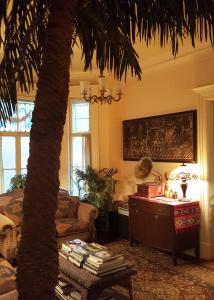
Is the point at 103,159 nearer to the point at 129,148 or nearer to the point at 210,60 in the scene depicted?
the point at 129,148

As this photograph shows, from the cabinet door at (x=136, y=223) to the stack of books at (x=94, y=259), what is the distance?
62.0 inches

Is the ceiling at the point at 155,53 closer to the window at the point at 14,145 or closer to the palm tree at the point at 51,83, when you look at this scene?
the window at the point at 14,145

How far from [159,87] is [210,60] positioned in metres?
1.04

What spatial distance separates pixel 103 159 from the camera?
5824 millimetres

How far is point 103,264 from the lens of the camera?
2568 mm

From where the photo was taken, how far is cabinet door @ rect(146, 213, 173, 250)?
396 centimetres

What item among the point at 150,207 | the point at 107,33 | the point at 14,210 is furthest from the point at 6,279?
the point at 150,207

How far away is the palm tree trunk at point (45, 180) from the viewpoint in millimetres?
1024

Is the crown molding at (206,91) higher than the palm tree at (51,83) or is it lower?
higher

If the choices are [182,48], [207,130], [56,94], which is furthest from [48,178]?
[182,48]

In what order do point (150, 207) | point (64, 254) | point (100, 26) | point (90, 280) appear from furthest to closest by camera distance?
point (150, 207) → point (64, 254) → point (90, 280) → point (100, 26)

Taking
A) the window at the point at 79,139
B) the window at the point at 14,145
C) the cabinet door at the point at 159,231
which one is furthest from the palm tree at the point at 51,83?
the window at the point at 79,139

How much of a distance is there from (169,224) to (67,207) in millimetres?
1675

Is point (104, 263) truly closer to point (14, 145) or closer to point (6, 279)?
point (6, 279)
